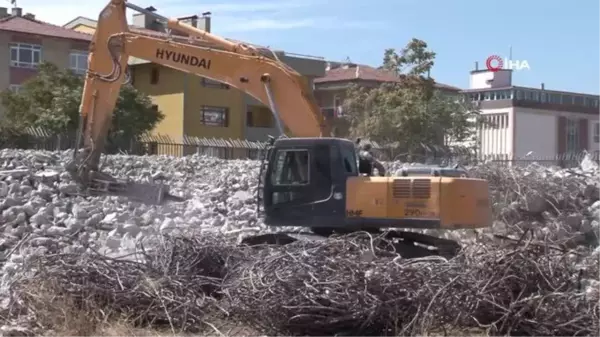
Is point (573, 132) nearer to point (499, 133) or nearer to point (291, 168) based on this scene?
point (499, 133)

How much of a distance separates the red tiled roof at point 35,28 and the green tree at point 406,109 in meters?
17.5

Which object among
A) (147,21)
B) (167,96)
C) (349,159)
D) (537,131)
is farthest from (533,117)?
(349,159)

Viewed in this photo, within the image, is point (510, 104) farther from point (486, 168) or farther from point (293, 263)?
point (293, 263)

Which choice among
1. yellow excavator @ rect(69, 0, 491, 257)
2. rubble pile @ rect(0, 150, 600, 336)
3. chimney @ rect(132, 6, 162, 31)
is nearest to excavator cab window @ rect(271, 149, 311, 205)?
yellow excavator @ rect(69, 0, 491, 257)

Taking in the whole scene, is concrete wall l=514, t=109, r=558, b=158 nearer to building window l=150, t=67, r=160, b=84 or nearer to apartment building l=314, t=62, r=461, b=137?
apartment building l=314, t=62, r=461, b=137

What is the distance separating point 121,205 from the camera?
774 inches

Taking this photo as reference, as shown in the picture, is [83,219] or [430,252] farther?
[83,219]

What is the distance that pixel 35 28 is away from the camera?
5391cm

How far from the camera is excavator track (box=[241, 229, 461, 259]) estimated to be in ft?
44.1

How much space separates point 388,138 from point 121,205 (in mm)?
26049

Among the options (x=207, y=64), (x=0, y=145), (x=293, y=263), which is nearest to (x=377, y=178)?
(x=293, y=263)

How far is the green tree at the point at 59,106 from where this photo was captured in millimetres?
43312

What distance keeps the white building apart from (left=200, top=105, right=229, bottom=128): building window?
55.1ft

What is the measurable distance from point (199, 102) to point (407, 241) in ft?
136
